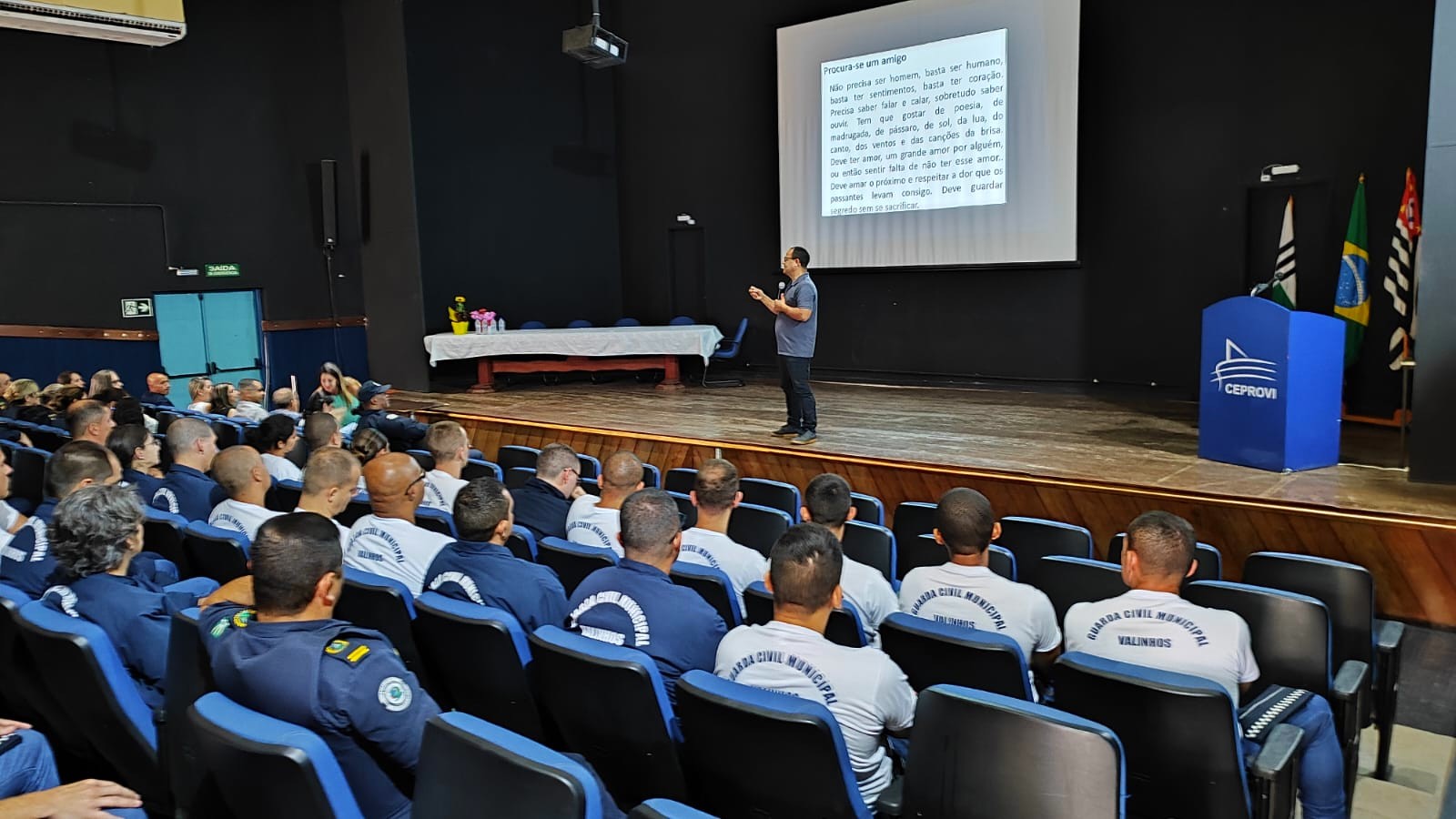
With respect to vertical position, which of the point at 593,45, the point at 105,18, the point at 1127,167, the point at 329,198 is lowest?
the point at 1127,167

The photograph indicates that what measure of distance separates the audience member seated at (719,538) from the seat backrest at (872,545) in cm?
53

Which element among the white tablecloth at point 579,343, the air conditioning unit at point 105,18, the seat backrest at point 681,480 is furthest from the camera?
the white tablecloth at point 579,343

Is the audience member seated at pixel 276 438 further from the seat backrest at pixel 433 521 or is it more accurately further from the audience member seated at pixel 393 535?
the audience member seated at pixel 393 535

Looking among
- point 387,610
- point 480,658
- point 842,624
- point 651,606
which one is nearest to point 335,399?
point 387,610

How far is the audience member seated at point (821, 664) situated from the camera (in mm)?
2168

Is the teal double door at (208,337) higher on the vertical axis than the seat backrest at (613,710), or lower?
higher

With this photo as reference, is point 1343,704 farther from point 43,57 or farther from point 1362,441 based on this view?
point 43,57

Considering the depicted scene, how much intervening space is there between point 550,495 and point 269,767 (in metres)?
2.58

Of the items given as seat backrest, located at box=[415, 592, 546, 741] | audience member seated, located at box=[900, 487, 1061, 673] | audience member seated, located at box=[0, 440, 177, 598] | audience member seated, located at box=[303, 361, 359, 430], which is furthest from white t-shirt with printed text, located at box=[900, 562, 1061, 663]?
audience member seated, located at box=[303, 361, 359, 430]

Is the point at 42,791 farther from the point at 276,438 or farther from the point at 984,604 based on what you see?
the point at 276,438

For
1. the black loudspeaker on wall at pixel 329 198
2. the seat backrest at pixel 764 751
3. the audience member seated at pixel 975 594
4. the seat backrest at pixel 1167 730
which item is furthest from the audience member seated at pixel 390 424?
the black loudspeaker on wall at pixel 329 198

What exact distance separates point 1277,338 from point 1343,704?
120 inches

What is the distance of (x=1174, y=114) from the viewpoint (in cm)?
888

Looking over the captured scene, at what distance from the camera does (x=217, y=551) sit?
3439 millimetres
